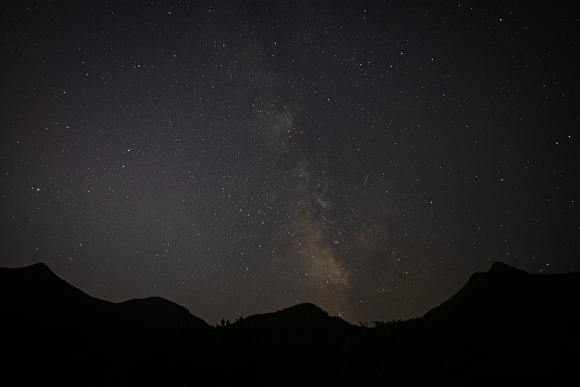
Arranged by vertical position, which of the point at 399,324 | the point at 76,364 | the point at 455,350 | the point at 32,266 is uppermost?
the point at 32,266

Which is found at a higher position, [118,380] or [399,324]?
[399,324]

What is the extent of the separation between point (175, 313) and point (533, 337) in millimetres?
71925

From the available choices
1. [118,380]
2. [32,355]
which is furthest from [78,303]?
[118,380]

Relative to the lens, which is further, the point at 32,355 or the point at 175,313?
the point at 175,313

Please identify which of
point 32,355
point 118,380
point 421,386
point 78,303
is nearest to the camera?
point 118,380

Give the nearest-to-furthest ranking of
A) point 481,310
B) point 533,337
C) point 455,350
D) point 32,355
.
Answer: point 455,350 < point 32,355 < point 533,337 < point 481,310

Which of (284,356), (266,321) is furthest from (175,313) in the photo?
(284,356)

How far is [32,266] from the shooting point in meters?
59.0

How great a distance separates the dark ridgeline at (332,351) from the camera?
64.6 ft

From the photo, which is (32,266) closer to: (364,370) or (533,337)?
(364,370)

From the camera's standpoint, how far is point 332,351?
26.0 meters

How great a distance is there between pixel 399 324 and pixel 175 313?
198 ft

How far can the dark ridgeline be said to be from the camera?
19703 mm

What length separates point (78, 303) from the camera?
184 feet
